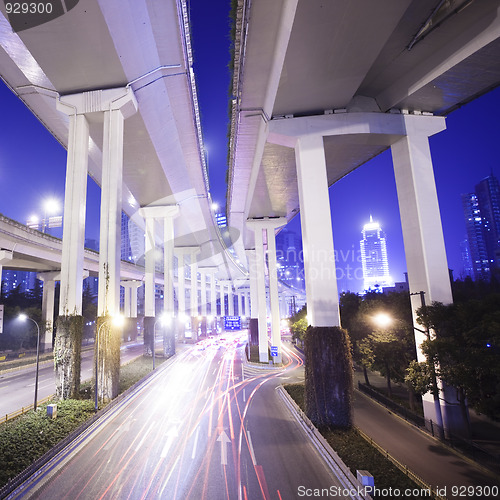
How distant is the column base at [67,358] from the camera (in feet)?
60.1

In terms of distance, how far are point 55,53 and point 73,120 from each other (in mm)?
4570

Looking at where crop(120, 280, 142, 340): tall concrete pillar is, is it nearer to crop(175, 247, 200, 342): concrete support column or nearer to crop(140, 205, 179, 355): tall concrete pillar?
crop(175, 247, 200, 342): concrete support column

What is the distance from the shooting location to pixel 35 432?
520 inches

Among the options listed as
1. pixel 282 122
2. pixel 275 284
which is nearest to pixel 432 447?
pixel 282 122

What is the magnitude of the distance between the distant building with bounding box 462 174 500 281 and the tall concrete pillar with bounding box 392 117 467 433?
110 meters

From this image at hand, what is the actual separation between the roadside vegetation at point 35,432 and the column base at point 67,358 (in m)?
0.90

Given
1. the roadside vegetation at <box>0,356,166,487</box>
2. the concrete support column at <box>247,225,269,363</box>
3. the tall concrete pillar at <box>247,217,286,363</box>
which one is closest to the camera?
the roadside vegetation at <box>0,356,166,487</box>

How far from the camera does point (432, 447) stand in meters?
13.6

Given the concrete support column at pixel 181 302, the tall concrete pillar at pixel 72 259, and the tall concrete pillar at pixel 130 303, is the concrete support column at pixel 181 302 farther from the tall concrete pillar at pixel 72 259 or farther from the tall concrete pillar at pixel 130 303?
the tall concrete pillar at pixel 72 259

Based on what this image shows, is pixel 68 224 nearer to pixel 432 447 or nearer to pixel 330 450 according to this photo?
pixel 330 450

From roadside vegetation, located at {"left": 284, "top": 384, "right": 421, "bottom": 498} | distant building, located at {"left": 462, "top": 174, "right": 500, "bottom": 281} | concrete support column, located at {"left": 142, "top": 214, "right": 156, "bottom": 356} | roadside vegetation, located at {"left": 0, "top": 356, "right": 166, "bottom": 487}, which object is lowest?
roadside vegetation, located at {"left": 284, "top": 384, "right": 421, "bottom": 498}

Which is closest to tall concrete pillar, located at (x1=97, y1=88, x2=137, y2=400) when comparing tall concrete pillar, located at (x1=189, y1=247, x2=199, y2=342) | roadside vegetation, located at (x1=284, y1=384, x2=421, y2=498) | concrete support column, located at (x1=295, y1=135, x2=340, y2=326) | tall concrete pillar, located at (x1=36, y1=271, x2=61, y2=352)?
concrete support column, located at (x1=295, y1=135, x2=340, y2=326)

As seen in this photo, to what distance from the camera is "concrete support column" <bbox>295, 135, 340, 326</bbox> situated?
49.3 ft

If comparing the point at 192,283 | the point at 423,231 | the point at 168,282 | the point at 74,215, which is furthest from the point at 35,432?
the point at 192,283
